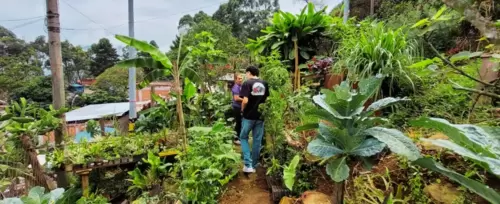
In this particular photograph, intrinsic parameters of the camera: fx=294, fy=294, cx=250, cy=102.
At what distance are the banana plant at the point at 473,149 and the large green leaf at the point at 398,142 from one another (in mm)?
108

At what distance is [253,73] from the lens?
11.9 ft

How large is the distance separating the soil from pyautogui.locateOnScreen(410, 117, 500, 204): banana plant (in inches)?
92.8

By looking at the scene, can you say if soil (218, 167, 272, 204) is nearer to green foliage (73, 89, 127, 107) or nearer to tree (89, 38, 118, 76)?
green foliage (73, 89, 127, 107)

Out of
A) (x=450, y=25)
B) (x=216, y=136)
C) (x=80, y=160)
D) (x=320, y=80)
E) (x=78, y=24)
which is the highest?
(x=78, y=24)

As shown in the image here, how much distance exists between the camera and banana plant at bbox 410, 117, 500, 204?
35.4 inches

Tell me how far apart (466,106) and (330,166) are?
6.21 ft

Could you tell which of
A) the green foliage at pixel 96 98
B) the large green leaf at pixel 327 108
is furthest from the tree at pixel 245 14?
the large green leaf at pixel 327 108

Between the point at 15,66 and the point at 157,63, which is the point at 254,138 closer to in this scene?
the point at 157,63

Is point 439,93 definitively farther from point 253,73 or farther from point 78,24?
point 78,24

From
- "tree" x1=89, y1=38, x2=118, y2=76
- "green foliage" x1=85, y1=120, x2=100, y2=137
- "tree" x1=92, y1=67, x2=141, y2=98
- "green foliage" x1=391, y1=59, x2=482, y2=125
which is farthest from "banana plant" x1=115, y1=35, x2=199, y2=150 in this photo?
"tree" x1=89, y1=38, x2=118, y2=76

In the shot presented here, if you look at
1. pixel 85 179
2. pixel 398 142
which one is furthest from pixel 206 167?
pixel 85 179

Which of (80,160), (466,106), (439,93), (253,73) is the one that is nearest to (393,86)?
(439,93)

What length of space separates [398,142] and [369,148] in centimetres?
21

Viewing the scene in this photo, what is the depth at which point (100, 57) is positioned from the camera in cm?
2664
